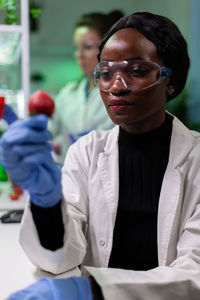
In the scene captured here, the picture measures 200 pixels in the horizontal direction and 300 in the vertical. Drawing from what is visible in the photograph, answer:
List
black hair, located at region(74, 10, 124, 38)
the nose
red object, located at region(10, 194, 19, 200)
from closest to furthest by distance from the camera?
the nose → red object, located at region(10, 194, 19, 200) → black hair, located at region(74, 10, 124, 38)

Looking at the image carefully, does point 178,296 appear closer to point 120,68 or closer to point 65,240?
point 65,240

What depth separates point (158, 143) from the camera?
126 cm

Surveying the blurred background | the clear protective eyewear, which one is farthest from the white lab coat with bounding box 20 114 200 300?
the blurred background

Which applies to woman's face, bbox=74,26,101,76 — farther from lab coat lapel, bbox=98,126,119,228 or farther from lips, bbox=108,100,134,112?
lips, bbox=108,100,134,112

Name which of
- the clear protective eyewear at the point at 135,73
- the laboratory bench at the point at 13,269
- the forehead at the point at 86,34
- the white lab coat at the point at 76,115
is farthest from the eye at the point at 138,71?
the forehead at the point at 86,34

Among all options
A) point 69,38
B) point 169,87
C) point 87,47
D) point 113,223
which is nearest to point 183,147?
point 169,87

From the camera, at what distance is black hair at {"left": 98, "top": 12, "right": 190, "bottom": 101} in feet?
3.74

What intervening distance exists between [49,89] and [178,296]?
4.30m

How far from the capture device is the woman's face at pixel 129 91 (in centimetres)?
111

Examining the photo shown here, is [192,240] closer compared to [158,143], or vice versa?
[192,240]

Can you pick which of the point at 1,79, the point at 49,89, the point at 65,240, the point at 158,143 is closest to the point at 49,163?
the point at 65,240

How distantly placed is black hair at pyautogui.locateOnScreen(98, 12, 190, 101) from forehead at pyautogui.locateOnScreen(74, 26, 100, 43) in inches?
69.3

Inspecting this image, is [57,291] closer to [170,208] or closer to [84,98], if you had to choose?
[170,208]

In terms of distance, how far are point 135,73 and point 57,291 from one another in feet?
2.06
